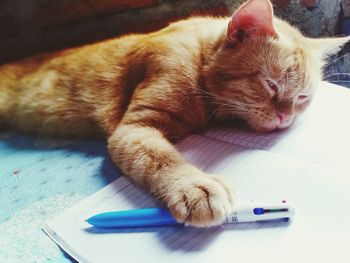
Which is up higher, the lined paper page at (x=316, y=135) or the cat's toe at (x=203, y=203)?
the cat's toe at (x=203, y=203)

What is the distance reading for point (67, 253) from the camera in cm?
66

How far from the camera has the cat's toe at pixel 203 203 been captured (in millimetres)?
667

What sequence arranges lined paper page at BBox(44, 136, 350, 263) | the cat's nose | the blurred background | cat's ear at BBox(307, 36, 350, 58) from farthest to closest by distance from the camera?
the blurred background
cat's ear at BBox(307, 36, 350, 58)
the cat's nose
lined paper page at BBox(44, 136, 350, 263)

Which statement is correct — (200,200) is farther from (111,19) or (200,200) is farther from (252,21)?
(111,19)

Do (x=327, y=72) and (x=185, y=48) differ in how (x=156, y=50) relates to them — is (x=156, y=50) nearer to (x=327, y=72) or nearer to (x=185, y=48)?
(x=185, y=48)

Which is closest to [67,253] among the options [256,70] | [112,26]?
[256,70]

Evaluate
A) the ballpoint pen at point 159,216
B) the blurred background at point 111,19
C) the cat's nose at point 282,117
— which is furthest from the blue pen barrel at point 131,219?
the blurred background at point 111,19

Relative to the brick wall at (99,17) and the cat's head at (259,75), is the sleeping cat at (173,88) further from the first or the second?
the brick wall at (99,17)

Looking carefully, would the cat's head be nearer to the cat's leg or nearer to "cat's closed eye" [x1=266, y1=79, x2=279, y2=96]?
"cat's closed eye" [x1=266, y1=79, x2=279, y2=96]

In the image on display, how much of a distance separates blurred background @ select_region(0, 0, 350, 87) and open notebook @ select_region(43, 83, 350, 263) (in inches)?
18.0

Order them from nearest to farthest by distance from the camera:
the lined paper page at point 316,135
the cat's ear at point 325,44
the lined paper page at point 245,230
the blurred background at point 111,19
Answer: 1. the lined paper page at point 245,230
2. the lined paper page at point 316,135
3. the cat's ear at point 325,44
4. the blurred background at point 111,19

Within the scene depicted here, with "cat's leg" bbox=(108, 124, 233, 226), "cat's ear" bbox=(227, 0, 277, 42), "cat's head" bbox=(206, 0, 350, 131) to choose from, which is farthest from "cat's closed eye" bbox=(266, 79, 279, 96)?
"cat's leg" bbox=(108, 124, 233, 226)

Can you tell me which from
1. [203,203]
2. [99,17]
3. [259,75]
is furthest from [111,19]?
[203,203]

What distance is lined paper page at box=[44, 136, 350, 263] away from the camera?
0.63 m
